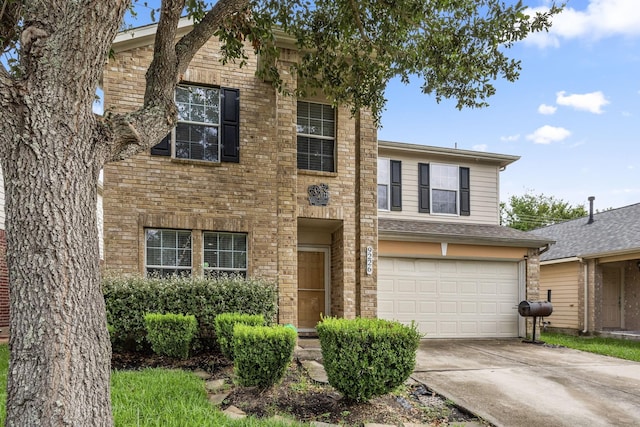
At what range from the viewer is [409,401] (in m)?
5.01

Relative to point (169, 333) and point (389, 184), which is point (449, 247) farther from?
point (169, 333)

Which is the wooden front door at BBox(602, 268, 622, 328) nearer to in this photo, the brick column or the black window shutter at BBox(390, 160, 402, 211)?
the black window shutter at BBox(390, 160, 402, 211)

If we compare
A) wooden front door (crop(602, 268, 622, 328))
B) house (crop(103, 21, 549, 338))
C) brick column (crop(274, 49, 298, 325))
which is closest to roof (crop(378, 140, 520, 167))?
house (crop(103, 21, 549, 338))

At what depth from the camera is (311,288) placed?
989 centimetres

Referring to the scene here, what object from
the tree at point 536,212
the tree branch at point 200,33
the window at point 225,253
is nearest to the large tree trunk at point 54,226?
the tree branch at point 200,33

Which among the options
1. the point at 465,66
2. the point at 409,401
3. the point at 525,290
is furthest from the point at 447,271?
the point at 409,401

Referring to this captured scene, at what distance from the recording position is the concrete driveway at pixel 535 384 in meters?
4.68

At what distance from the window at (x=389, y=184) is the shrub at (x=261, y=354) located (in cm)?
795

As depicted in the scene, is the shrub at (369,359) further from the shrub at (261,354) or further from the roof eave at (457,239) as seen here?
the roof eave at (457,239)

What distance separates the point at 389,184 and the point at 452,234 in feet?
7.85

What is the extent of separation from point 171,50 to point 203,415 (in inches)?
129

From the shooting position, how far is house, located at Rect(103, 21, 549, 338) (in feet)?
26.9

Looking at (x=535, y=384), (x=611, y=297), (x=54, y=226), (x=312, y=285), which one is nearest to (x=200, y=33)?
(x=54, y=226)

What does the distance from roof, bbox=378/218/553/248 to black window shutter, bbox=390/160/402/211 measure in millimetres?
516
